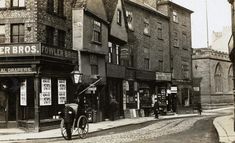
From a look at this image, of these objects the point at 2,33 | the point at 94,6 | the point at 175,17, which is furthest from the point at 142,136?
the point at 175,17

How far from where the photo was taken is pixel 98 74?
29234 mm

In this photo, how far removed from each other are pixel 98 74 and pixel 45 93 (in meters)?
6.64

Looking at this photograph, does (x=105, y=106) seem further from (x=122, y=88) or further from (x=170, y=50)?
(x=170, y=50)

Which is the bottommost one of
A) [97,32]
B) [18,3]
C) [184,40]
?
[97,32]

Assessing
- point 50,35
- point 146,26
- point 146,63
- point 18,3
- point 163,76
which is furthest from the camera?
point 163,76

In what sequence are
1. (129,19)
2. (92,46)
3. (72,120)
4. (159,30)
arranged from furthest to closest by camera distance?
(159,30)
(129,19)
(92,46)
(72,120)

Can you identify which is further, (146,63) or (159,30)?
(159,30)

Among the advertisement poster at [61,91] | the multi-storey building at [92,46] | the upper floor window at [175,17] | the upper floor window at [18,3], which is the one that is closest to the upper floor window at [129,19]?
the multi-storey building at [92,46]

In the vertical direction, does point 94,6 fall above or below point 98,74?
above

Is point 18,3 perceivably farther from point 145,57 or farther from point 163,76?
point 163,76

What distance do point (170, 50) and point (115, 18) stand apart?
1362 centimetres

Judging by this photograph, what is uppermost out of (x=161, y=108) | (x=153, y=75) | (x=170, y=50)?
(x=170, y=50)

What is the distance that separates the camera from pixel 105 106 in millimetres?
30875

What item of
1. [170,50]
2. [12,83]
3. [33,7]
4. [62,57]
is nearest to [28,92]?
[12,83]
